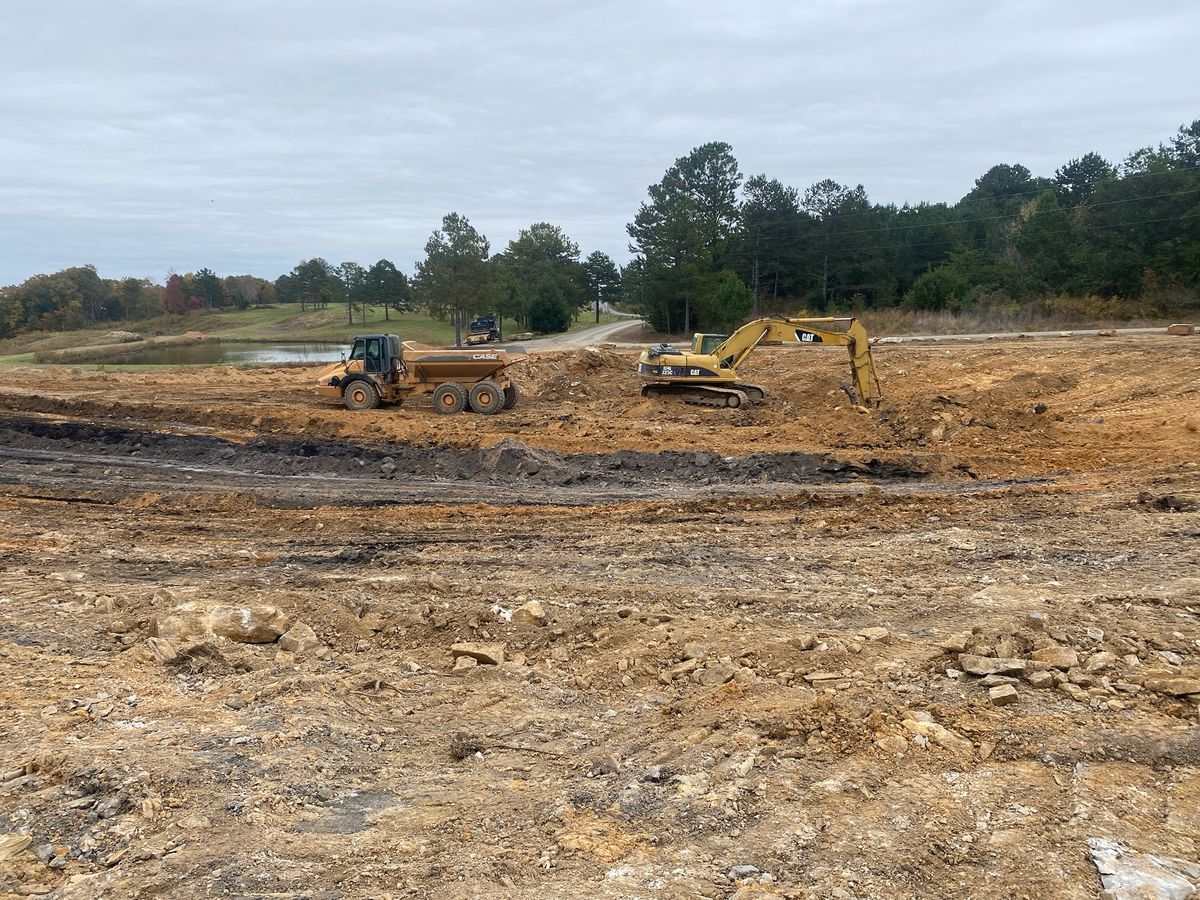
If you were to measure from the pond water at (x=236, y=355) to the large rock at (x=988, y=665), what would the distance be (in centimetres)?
3099

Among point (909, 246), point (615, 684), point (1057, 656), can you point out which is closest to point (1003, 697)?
point (1057, 656)

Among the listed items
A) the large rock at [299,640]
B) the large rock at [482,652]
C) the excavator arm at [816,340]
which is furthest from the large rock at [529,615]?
the excavator arm at [816,340]

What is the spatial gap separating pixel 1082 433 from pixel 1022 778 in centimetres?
1289

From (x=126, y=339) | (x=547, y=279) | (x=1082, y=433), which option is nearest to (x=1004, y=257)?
(x=547, y=279)

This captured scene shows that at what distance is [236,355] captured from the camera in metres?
48.5

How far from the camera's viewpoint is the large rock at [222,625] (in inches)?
252

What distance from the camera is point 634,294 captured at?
5062 centimetres

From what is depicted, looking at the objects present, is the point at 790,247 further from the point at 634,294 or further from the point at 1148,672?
the point at 1148,672

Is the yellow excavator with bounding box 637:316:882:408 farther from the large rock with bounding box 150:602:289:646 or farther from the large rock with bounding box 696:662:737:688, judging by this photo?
the large rock with bounding box 150:602:289:646

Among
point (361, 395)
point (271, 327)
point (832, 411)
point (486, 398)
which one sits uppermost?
point (271, 327)

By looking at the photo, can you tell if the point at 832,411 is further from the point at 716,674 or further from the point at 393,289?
the point at 393,289

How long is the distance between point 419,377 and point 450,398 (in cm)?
108

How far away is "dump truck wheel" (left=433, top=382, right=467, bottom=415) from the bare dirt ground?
677 centimetres

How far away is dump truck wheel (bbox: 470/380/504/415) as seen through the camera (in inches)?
771
